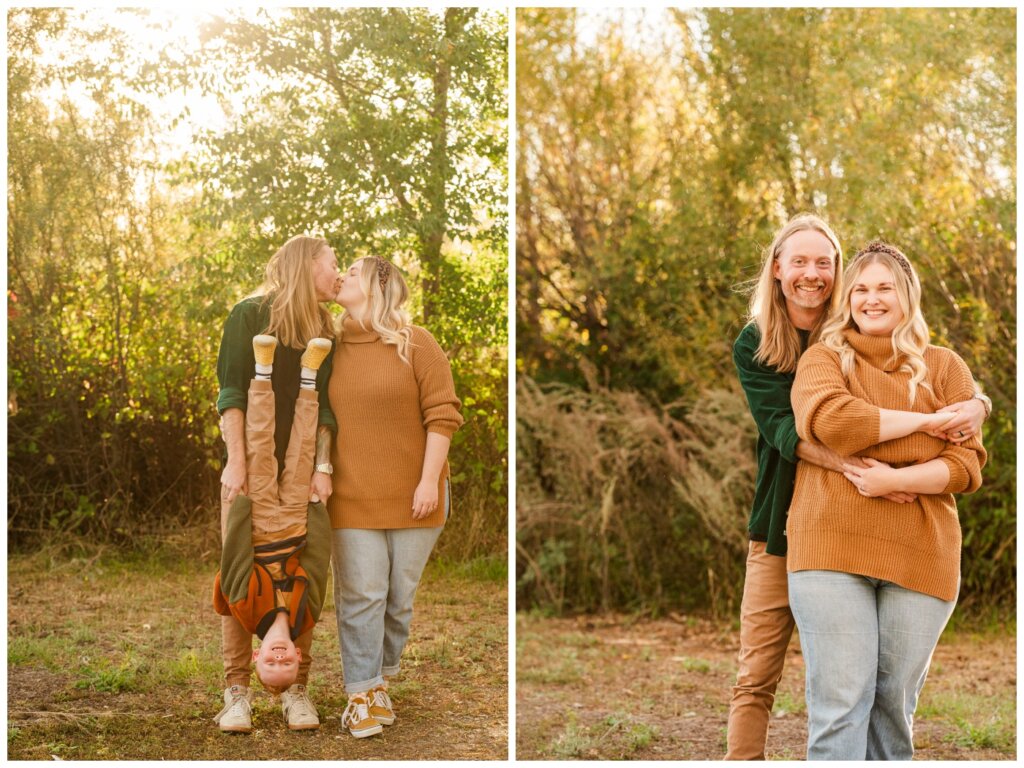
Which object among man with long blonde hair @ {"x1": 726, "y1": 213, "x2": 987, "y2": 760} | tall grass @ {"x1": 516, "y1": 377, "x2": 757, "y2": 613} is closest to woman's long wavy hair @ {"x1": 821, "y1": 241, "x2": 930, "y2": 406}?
man with long blonde hair @ {"x1": 726, "y1": 213, "x2": 987, "y2": 760}

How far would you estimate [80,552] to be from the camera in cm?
385

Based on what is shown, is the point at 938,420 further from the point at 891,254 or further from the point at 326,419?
the point at 326,419

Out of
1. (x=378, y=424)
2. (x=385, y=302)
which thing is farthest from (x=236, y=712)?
(x=385, y=302)

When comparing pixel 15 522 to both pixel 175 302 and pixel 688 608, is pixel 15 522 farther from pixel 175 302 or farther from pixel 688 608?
pixel 688 608

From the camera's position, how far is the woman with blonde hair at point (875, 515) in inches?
A: 97.1

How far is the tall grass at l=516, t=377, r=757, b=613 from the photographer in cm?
575

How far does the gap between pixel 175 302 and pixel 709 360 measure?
3153 millimetres

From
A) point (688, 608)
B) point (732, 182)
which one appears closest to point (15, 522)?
point (688, 608)

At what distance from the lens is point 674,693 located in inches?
185

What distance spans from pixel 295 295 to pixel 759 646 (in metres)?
1.74

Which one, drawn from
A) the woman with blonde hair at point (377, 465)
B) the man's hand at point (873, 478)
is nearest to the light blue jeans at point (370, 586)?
the woman with blonde hair at point (377, 465)

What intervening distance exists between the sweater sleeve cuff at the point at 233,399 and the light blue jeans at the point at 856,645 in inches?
67.1

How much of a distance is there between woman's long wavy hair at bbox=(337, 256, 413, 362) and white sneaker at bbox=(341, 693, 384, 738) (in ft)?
3.58

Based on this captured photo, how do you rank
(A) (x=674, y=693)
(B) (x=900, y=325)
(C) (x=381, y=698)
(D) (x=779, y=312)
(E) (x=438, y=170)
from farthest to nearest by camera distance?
1. (A) (x=674, y=693)
2. (E) (x=438, y=170)
3. (C) (x=381, y=698)
4. (D) (x=779, y=312)
5. (B) (x=900, y=325)
